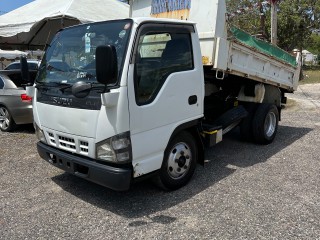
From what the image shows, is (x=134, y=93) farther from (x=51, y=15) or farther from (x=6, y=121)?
(x=51, y=15)

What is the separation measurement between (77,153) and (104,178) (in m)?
0.54

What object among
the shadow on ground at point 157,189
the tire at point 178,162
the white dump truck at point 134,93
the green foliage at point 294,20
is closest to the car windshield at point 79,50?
the white dump truck at point 134,93

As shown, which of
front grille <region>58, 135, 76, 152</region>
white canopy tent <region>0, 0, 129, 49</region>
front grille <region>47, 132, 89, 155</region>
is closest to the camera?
front grille <region>47, 132, 89, 155</region>

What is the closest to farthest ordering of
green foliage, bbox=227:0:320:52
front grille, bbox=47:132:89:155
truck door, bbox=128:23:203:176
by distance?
truck door, bbox=128:23:203:176
front grille, bbox=47:132:89:155
green foliage, bbox=227:0:320:52

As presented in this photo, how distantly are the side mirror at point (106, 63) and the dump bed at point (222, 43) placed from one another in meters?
2.07

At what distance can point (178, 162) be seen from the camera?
4.57 m

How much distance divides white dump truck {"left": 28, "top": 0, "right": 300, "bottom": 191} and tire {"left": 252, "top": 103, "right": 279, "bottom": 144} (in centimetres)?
122

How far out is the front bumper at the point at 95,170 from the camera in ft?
12.3

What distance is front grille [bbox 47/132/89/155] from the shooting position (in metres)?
4.00

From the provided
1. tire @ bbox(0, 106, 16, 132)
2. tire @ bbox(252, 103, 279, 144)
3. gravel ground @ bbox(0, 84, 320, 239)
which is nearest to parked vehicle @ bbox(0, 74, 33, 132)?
tire @ bbox(0, 106, 16, 132)

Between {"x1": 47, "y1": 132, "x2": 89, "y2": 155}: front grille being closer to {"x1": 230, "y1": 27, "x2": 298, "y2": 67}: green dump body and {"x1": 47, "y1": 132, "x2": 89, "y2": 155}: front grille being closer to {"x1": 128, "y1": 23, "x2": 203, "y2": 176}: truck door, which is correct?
{"x1": 128, "y1": 23, "x2": 203, "y2": 176}: truck door

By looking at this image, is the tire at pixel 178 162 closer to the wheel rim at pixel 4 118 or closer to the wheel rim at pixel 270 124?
the wheel rim at pixel 270 124

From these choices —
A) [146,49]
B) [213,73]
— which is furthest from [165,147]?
[213,73]

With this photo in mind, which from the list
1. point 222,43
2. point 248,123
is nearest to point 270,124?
point 248,123
